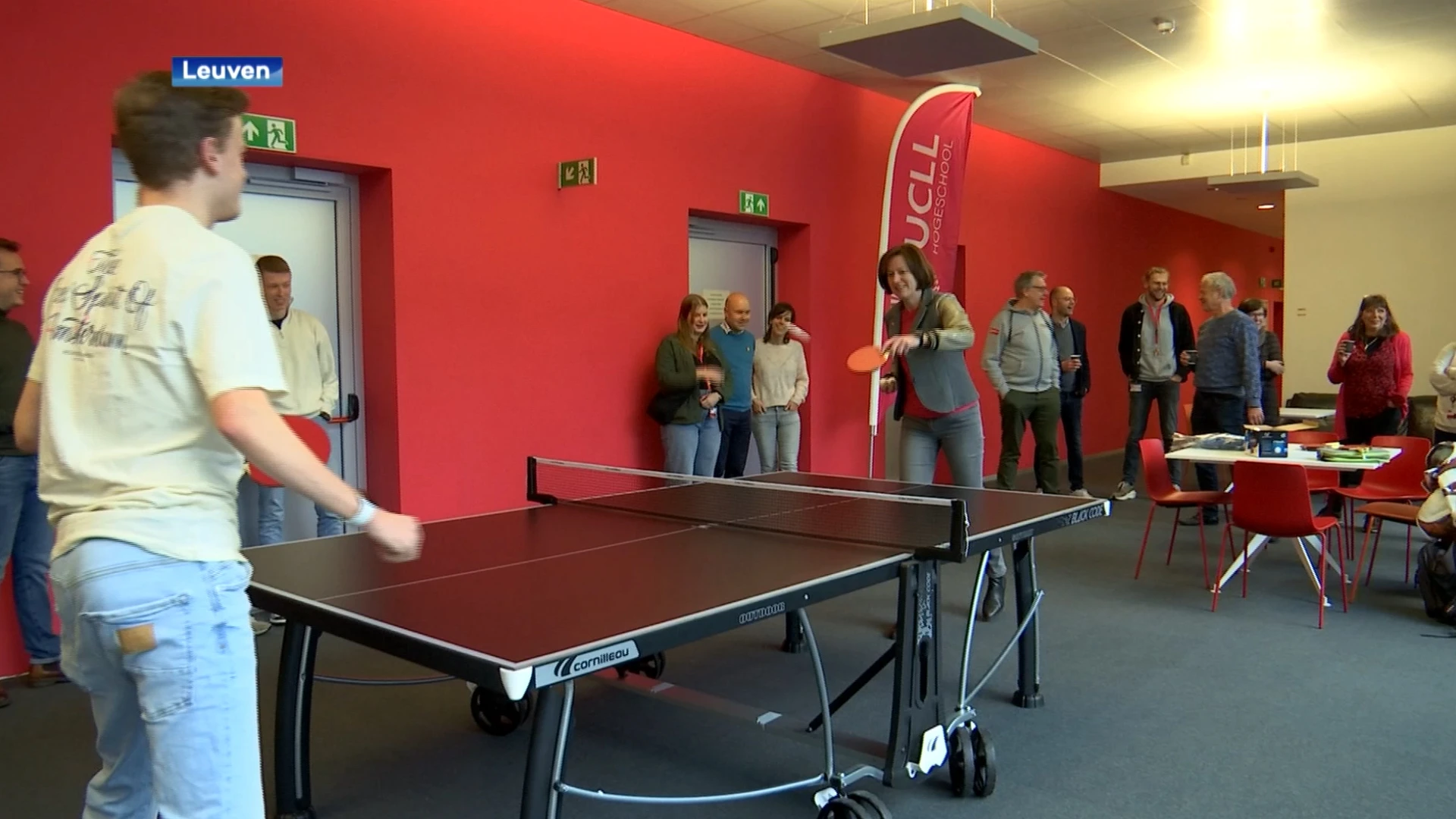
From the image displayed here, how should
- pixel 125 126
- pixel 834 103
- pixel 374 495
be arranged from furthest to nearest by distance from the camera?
pixel 834 103
pixel 374 495
pixel 125 126

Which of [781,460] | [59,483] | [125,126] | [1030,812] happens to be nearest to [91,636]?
[59,483]

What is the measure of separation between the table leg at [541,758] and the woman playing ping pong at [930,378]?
2.67 m

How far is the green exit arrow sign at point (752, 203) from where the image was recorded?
7.03 metres

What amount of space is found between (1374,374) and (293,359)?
655 centimetres

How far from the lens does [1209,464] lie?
6910 millimetres

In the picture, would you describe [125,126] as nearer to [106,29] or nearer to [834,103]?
[106,29]

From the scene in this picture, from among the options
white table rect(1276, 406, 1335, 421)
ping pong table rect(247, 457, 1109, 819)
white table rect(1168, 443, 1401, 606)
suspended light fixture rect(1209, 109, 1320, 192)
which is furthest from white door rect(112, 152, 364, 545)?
white table rect(1276, 406, 1335, 421)

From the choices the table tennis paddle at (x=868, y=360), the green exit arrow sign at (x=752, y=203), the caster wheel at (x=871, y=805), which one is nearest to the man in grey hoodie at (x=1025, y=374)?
the green exit arrow sign at (x=752, y=203)

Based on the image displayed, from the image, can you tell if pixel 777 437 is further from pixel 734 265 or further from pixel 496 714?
pixel 496 714

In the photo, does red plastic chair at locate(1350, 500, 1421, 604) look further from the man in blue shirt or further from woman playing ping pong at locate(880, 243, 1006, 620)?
the man in blue shirt

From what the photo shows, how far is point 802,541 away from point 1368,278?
32.5ft

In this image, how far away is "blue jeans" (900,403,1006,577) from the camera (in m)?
4.52

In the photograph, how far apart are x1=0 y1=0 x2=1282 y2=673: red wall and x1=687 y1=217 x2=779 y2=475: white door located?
0.62 ft

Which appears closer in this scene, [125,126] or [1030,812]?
[125,126]
